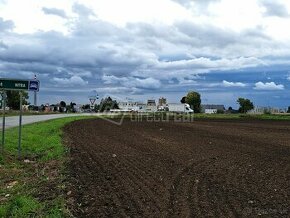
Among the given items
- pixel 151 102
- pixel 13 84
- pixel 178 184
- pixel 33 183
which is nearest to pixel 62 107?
pixel 151 102

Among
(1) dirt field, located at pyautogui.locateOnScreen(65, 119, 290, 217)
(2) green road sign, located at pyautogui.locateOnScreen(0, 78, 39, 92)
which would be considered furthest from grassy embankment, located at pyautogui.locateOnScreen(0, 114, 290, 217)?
(2) green road sign, located at pyautogui.locateOnScreen(0, 78, 39, 92)

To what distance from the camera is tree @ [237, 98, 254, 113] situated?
144125mm

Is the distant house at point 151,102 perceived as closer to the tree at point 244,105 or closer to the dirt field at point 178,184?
the tree at point 244,105

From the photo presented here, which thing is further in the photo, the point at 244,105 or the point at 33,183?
the point at 244,105

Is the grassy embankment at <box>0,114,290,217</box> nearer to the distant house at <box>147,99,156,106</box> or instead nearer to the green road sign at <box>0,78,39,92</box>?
the green road sign at <box>0,78,39,92</box>

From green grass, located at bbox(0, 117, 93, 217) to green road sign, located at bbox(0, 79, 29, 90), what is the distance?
90.3 inches

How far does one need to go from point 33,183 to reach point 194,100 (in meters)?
134

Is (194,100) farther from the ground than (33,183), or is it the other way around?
(194,100)

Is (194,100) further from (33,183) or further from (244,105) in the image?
(33,183)

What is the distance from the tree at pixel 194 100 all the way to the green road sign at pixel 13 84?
128728 mm

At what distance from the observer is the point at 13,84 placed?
47.9 ft

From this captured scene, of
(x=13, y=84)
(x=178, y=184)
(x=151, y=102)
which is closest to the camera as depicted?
(x=178, y=184)

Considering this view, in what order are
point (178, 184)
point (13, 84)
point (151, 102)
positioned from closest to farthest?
point (178, 184) < point (13, 84) < point (151, 102)

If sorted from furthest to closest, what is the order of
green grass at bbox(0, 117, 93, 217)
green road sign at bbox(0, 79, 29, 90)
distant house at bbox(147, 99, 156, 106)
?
distant house at bbox(147, 99, 156, 106)
green road sign at bbox(0, 79, 29, 90)
green grass at bbox(0, 117, 93, 217)
